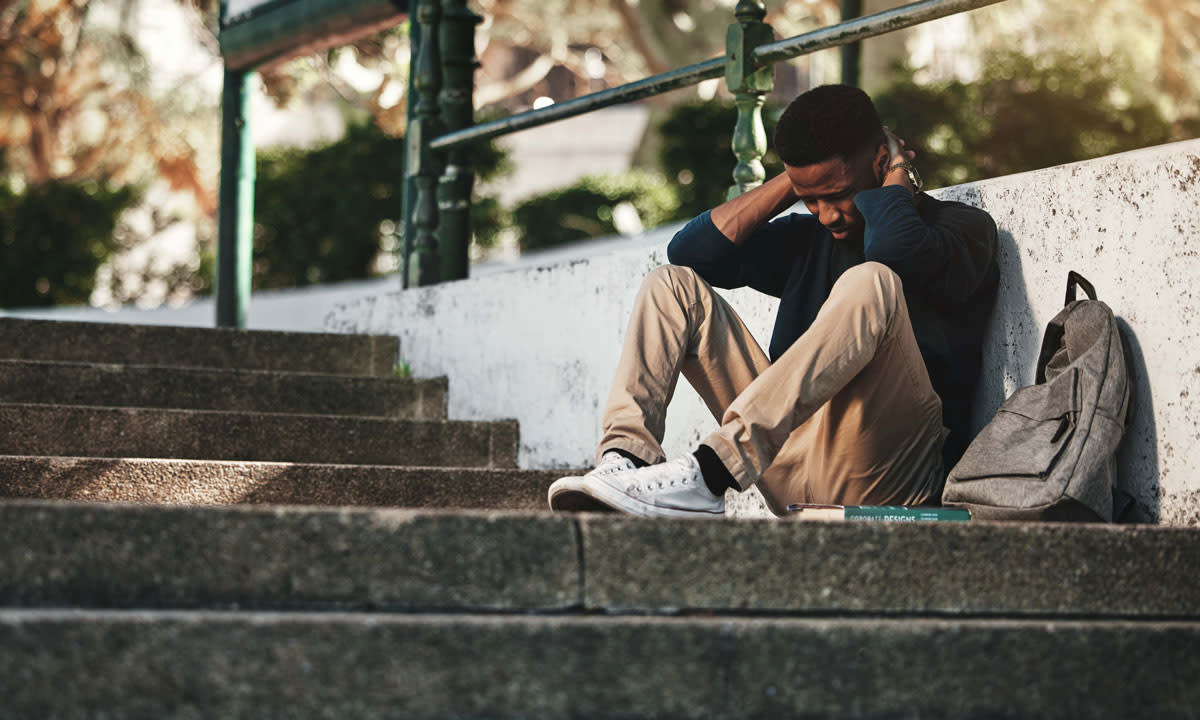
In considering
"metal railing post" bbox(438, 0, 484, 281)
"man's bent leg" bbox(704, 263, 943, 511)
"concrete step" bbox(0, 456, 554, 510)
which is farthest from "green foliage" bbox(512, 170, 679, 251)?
"man's bent leg" bbox(704, 263, 943, 511)

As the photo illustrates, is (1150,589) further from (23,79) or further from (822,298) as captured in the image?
(23,79)

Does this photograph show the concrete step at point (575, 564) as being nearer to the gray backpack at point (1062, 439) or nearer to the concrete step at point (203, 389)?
the gray backpack at point (1062, 439)

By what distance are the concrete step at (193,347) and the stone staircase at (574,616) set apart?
3.43m

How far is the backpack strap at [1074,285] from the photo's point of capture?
3.18m

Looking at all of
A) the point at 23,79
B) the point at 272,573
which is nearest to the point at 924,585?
the point at 272,573

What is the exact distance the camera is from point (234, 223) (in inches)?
311

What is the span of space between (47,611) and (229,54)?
20.9 ft

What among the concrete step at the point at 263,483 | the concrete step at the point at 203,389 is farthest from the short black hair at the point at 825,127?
the concrete step at the point at 203,389

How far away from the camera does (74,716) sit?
1.97m

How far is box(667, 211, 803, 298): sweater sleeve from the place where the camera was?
3793 mm

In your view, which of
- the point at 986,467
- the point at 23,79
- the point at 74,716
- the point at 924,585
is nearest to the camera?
the point at 74,716

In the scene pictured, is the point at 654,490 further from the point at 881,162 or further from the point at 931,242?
the point at 881,162

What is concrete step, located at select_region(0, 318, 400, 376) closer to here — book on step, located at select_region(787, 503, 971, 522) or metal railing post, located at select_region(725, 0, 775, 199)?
metal railing post, located at select_region(725, 0, 775, 199)

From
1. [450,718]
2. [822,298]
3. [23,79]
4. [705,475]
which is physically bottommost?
[450,718]
